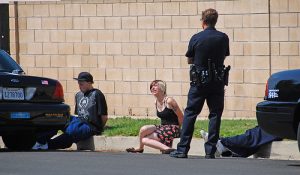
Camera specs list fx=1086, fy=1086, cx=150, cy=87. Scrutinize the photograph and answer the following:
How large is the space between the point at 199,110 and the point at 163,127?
4.30 feet

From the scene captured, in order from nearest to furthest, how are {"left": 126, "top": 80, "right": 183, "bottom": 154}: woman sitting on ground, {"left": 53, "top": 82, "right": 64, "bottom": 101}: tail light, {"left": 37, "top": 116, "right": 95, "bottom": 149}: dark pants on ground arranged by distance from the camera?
{"left": 126, "top": 80, "right": 183, "bottom": 154}: woman sitting on ground, {"left": 53, "top": 82, "right": 64, "bottom": 101}: tail light, {"left": 37, "top": 116, "right": 95, "bottom": 149}: dark pants on ground

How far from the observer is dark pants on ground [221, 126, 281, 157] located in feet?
44.5

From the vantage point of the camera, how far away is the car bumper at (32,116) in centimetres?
1362

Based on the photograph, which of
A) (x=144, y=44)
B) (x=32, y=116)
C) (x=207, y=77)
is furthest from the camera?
(x=144, y=44)

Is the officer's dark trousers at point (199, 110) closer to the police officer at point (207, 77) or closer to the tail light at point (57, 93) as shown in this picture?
the police officer at point (207, 77)

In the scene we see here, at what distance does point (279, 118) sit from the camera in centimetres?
1169

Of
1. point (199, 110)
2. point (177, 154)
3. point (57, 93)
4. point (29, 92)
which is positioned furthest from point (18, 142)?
point (199, 110)

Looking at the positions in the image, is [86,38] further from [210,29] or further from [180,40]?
[210,29]

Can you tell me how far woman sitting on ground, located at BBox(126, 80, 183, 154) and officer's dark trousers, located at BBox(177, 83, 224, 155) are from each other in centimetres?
A: 98

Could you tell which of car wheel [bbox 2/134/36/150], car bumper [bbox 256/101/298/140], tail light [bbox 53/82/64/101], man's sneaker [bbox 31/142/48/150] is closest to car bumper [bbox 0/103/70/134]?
tail light [bbox 53/82/64/101]

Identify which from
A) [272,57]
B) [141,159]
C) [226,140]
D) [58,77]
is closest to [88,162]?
[141,159]

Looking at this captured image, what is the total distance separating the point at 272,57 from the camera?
55.8ft

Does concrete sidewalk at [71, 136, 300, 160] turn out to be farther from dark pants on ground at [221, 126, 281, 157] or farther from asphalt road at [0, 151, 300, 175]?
asphalt road at [0, 151, 300, 175]

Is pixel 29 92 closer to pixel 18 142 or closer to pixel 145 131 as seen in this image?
pixel 18 142
